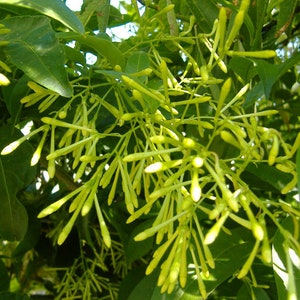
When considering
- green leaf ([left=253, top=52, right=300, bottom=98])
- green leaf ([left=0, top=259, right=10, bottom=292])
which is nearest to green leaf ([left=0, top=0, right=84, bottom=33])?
green leaf ([left=253, top=52, right=300, bottom=98])

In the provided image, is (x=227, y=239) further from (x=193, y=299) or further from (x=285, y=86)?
(x=285, y=86)

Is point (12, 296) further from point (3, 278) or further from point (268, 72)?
point (268, 72)

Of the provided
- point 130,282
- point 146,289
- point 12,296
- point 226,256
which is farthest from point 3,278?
point 226,256

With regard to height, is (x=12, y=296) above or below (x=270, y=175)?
below

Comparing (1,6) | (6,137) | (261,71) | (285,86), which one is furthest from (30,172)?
(285,86)

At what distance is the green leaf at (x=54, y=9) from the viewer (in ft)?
1.73

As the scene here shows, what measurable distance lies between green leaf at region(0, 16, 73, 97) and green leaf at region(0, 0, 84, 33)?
0.03 meters

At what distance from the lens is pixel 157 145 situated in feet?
1.74

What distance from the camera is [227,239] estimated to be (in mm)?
750

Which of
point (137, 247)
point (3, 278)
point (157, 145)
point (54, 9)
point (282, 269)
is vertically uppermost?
point (54, 9)

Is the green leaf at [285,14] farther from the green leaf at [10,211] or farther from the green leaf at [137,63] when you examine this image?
the green leaf at [10,211]

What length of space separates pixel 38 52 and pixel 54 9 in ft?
0.16

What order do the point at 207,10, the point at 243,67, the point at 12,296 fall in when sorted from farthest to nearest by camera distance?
the point at 12,296, the point at 207,10, the point at 243,67

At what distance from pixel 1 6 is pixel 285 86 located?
2.09 feet
